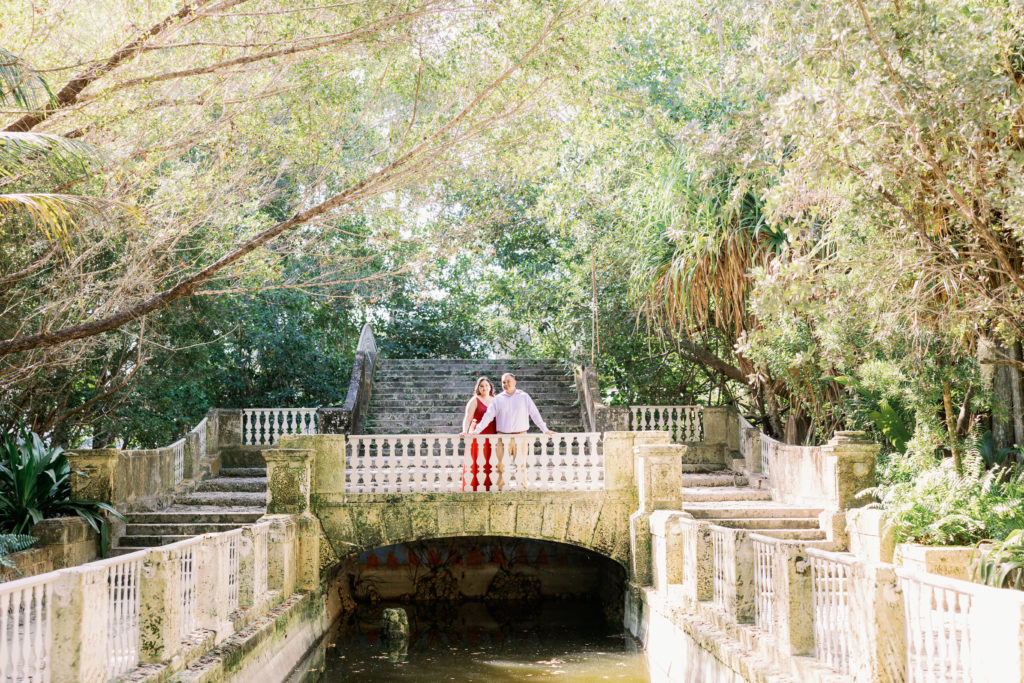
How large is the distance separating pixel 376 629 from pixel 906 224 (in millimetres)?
8472

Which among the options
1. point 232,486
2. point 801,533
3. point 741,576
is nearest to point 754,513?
point 801,533

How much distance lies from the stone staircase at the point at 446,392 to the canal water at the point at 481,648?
3.66 meters

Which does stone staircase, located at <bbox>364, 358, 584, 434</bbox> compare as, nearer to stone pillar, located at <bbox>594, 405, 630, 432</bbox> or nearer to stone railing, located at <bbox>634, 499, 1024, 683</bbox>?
stone pillar, located at <bbox>594, 405, 630, 432</bbox>

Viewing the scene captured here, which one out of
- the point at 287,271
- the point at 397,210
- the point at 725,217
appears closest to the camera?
the point at 397,210

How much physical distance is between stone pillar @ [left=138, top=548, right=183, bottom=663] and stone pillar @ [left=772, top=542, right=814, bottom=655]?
→ 418cm

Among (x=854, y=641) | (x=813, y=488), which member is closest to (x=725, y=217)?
(x=813, y=488)

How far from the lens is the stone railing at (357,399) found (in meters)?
16.0

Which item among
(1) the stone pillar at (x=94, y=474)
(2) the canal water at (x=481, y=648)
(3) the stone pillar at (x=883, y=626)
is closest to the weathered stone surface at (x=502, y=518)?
(2) the canal water at (x=481, y=648)

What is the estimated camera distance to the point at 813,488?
40.9 ft

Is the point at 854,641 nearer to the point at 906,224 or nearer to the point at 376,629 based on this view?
the point at 906,224

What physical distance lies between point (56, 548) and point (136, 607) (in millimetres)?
3952

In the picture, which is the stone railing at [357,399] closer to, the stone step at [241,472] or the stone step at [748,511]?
the stone step at [241,472]

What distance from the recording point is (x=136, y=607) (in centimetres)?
666

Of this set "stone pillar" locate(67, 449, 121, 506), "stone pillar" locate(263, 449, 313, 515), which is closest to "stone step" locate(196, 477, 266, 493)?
"stone pillar" locate(67, 449, 121, 506)
